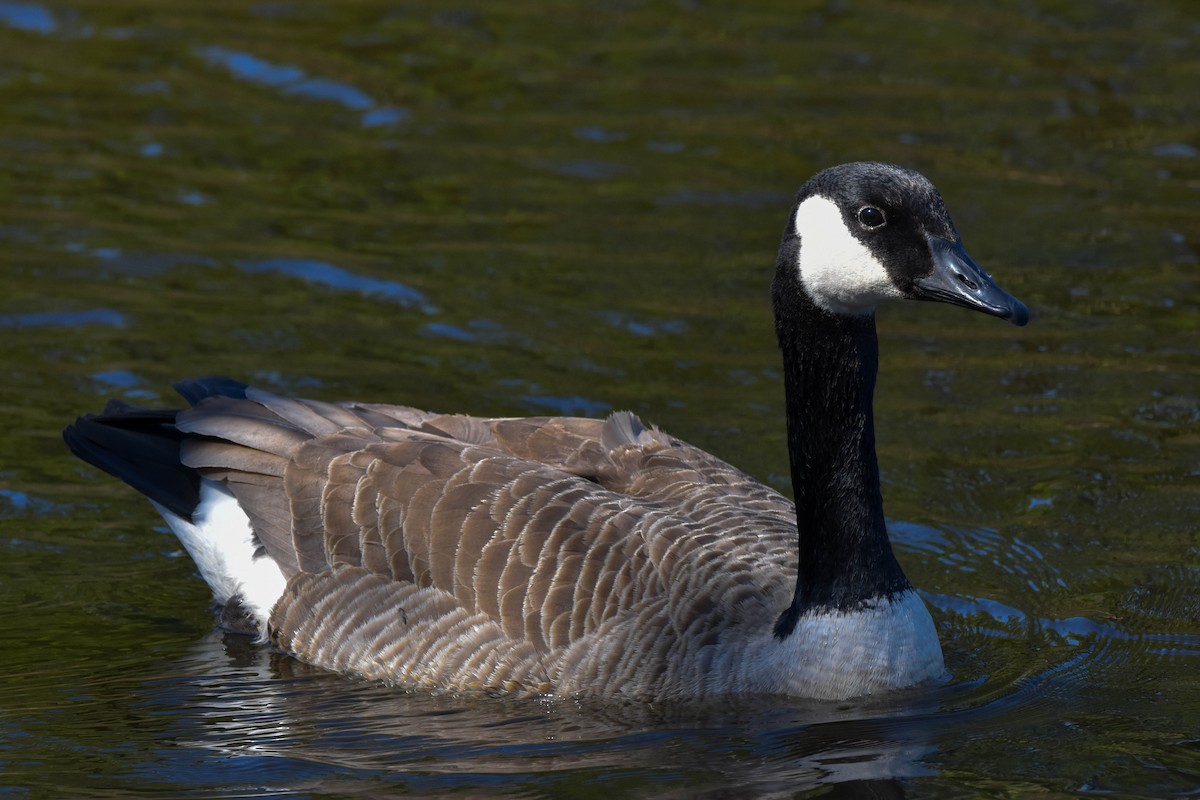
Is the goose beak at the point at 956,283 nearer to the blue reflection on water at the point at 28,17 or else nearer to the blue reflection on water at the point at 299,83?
the blue reflection on water at the point at 299,83

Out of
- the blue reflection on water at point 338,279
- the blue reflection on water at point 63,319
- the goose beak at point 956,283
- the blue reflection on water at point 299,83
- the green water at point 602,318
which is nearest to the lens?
the goose beak at point 956,283

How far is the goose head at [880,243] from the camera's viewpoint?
755cm

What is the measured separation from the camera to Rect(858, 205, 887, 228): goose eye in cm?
761

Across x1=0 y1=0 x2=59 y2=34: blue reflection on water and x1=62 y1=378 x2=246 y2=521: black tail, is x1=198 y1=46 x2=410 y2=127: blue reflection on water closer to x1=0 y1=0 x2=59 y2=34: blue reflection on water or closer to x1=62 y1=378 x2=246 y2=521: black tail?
x1=0 y1=0 x2=59 y2=34: blue reflection on water

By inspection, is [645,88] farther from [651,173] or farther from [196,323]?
[196,323]

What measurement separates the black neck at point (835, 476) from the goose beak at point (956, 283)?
0.40 m

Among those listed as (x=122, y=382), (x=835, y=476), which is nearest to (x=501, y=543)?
(x=835, y=476)

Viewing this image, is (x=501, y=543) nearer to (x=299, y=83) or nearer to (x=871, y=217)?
(x=871, y=217)

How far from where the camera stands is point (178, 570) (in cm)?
997

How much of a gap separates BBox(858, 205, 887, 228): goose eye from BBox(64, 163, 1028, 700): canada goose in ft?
0.05

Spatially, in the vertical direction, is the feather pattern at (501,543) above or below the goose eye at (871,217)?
below

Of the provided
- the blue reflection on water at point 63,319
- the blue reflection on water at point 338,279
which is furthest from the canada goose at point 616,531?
the blue reflection on water at point 338,279

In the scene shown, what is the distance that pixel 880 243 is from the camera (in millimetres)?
7594

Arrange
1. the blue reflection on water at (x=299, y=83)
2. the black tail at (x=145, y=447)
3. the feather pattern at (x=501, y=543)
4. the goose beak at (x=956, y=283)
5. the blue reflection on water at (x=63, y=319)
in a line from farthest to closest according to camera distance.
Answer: the blue reflection on water at (x=299, y=83), the blue reflection on water at (x=63, y=319), the black tail at (x=145, y=447), the feather pattern at (x=501, y=543), the goose beak at (x=956, y=283)
